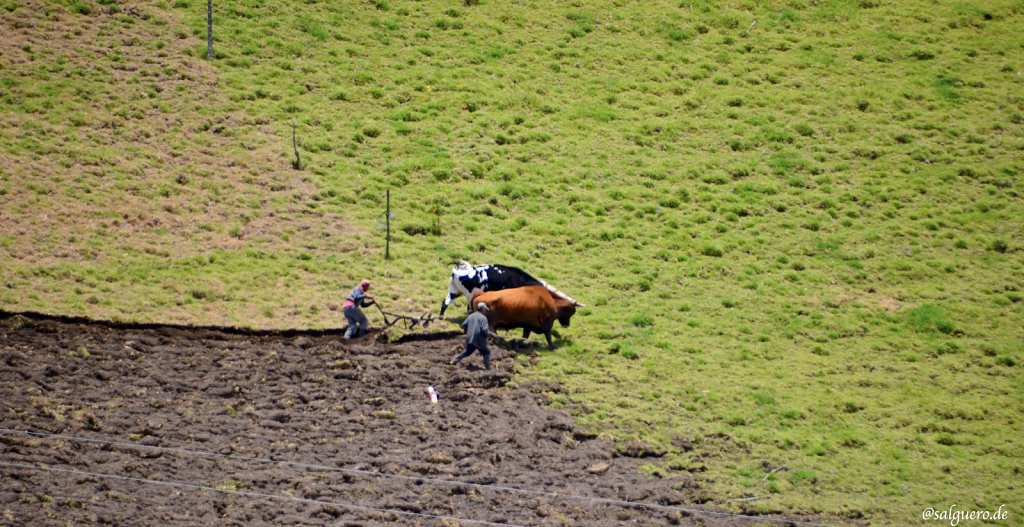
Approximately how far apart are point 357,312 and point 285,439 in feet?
14.5

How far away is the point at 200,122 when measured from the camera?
36.3 meters

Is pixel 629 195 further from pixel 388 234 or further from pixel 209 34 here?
pixel 209 34

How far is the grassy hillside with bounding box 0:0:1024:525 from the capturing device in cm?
2648

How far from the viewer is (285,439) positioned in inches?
910

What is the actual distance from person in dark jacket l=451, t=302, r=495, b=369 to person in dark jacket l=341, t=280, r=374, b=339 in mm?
2429

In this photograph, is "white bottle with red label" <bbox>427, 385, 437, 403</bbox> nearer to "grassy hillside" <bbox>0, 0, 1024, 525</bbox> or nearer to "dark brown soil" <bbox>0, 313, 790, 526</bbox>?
"dark brown soil" <bbox>0, 313, 790, 526</bbox>

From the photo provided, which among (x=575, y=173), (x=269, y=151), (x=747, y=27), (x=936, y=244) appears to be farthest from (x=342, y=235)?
(x=747, y=27)

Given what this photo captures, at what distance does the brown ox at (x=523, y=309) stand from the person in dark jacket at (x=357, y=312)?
92.6 inches

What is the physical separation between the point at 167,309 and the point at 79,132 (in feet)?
30.6

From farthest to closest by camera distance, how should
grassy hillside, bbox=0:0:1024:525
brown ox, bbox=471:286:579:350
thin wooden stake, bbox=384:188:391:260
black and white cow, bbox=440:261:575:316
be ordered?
thin wooden stake, bbox=384:188:391:260 → black and white cow, bbox=440:261:575:316 → brown ox, bbox=471:286:579:350 → grassy hillside, bbox=0:0:1024:525

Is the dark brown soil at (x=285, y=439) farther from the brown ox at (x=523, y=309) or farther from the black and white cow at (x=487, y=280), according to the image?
the black and white cow at (x=487, y=280)

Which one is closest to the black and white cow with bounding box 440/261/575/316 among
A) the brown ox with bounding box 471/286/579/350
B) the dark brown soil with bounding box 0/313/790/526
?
the brown ox with bounding box 471/286/579/350

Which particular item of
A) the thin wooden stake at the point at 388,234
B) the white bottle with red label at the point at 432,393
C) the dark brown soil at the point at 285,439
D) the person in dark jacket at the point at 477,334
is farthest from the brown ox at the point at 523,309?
the thin wooden stake at the point at 388,234

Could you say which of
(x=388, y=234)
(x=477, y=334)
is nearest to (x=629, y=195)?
(x=388, y=234)
